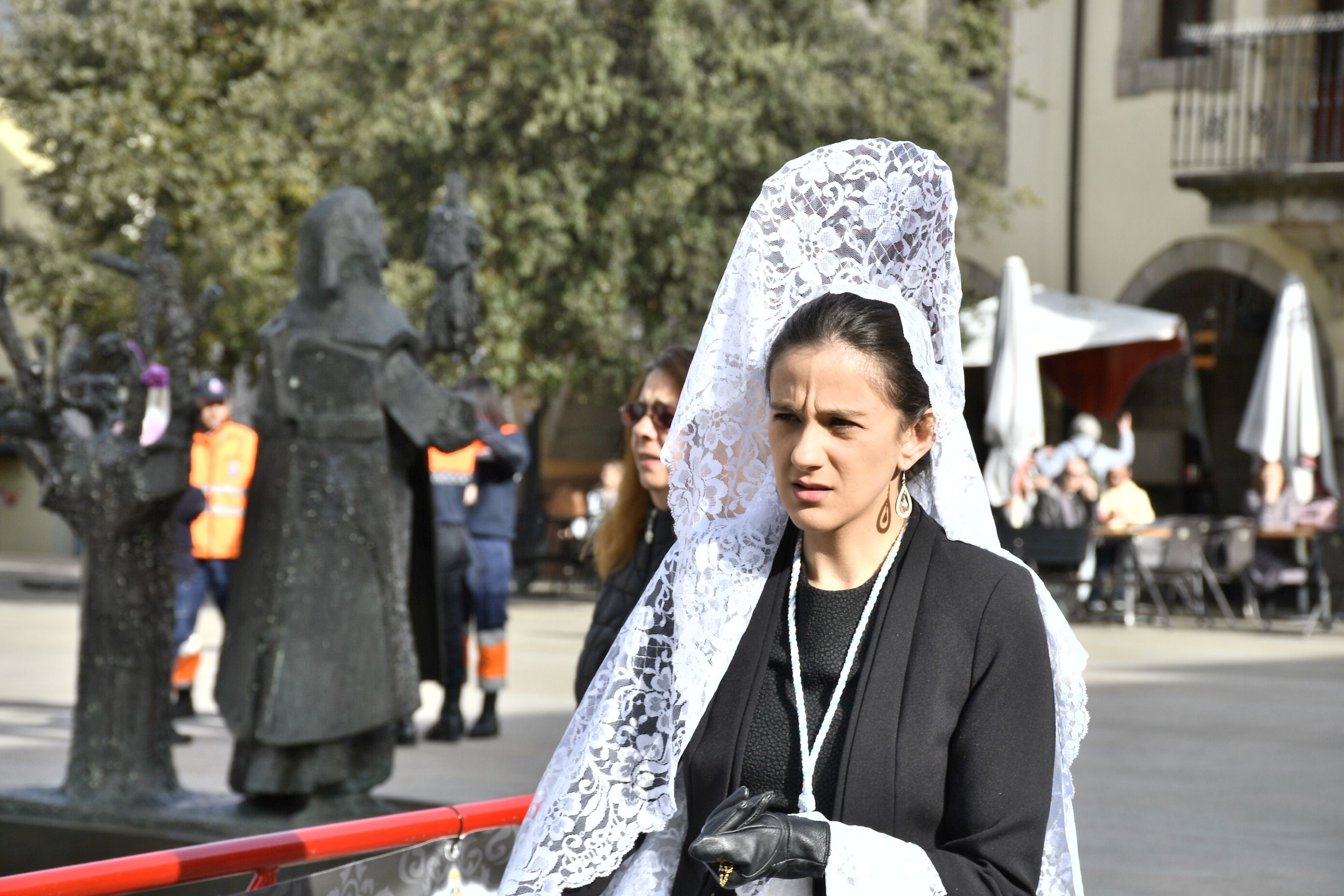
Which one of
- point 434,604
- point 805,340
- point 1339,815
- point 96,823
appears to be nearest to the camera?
point 805,340

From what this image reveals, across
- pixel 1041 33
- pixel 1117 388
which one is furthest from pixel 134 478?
pixel 1041 33

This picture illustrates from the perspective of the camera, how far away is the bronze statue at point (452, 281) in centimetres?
698

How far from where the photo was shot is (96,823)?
6301 millimetres

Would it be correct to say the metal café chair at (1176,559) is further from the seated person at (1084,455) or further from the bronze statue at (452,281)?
the bronze statue at (452,281)

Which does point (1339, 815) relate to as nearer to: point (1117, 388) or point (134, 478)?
point (134, 478)

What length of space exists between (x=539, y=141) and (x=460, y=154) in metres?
0.77

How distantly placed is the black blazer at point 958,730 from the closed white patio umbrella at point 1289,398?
46.9 ft

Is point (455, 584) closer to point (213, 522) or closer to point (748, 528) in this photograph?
point (213, 522)

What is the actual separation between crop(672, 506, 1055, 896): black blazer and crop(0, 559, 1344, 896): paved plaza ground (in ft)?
13.8

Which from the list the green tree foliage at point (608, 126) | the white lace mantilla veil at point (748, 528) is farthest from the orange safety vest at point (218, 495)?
the white lace mantilla veil at point (748, 528)

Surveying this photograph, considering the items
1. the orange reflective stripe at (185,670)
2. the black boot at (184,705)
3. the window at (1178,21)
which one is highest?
the window at (1178,21)

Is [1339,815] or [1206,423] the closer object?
[1339,815]

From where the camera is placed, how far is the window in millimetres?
19438

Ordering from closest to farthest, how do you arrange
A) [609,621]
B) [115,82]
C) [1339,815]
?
1. [609,621]
2. [1339,815]
3. [115,82]
